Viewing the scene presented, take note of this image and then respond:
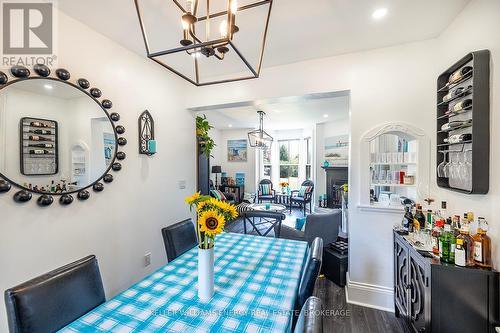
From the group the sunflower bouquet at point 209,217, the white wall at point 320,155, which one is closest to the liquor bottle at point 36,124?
the sunflower bouquet at point 209,217

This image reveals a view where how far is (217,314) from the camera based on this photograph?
3.52ft

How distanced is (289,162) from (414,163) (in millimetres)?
5457

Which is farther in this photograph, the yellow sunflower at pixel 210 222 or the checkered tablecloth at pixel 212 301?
the yellow sunflower at pixel 210 222

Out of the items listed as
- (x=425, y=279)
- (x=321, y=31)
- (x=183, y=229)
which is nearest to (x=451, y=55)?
(x=321, y=31)

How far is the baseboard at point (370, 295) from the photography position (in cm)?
228

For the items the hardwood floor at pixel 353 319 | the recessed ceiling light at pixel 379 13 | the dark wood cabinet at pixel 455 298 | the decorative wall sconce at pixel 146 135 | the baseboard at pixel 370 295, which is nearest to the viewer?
the dark wood cabinet at pixel 455 298

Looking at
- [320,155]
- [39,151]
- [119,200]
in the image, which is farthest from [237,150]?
[39,151]

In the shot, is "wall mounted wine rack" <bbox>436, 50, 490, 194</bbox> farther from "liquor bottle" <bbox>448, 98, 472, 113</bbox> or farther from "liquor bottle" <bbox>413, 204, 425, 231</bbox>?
"liquor bottle" <bbox>413, 204, 425, 231</bbox>

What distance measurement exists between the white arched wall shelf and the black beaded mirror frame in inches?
103

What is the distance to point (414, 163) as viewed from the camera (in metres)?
2.24

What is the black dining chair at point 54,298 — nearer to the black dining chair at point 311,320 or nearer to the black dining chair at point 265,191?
the black dining chair at point 311,320

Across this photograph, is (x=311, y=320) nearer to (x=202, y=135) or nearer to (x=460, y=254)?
(x=460, y=254)

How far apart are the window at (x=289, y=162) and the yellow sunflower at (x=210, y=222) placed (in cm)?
659

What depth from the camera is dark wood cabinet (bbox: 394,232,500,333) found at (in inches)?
51.6
